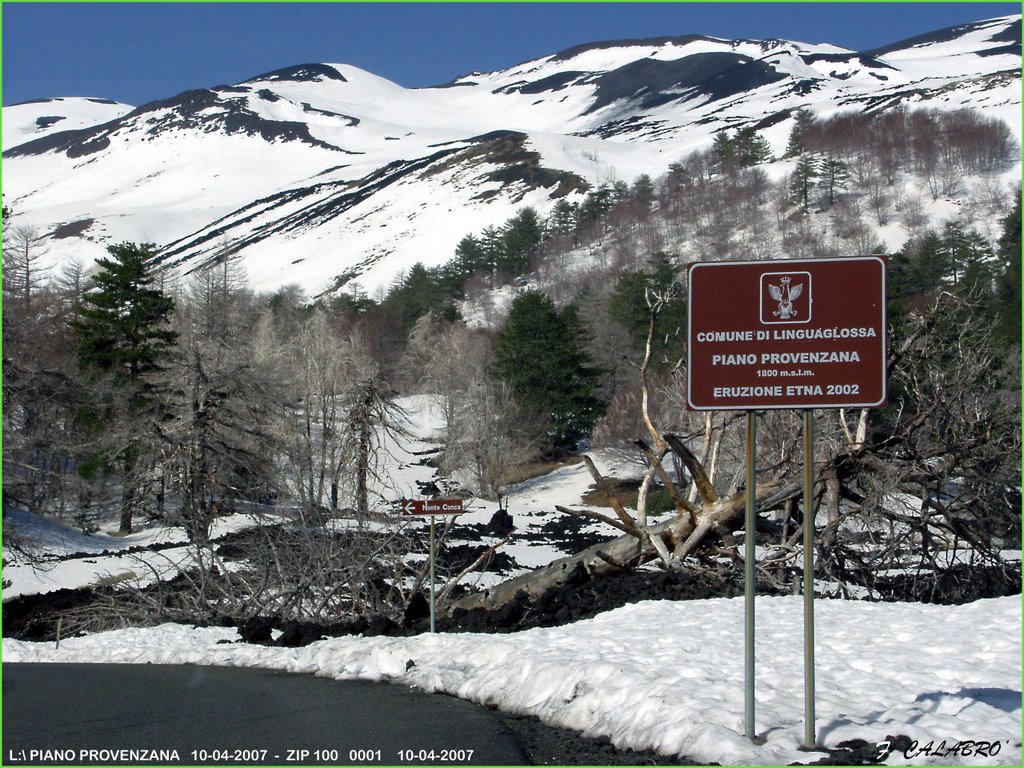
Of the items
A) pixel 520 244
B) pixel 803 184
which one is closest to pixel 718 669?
pixel 520 244

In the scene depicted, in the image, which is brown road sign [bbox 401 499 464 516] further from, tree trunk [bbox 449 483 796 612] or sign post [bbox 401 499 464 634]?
tree trunk [bbox 449 483 796 612]

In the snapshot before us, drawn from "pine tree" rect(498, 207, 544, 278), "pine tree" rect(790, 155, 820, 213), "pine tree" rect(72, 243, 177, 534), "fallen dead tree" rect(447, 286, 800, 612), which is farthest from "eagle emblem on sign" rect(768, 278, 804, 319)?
"pine tree" rect(790, 155, 820, 213)

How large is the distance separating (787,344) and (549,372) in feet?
175

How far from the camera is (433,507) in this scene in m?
11.9

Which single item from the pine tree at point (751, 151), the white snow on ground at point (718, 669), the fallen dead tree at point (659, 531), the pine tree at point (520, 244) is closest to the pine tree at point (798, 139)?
the pine tree at point (751, 151)

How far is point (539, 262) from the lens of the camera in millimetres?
124000

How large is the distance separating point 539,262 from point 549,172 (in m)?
52.9

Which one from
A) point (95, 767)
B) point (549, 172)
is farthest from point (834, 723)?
point (549, 172)

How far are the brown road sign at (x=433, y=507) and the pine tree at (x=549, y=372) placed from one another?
45587 millimetres

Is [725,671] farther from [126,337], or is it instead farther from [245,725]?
[126,337]

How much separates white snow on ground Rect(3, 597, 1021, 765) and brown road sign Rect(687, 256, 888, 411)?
185 cm

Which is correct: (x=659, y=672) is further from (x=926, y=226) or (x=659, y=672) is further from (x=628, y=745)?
(x=926, y=226)

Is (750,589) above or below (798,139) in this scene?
below

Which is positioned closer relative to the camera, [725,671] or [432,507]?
[725,671]
